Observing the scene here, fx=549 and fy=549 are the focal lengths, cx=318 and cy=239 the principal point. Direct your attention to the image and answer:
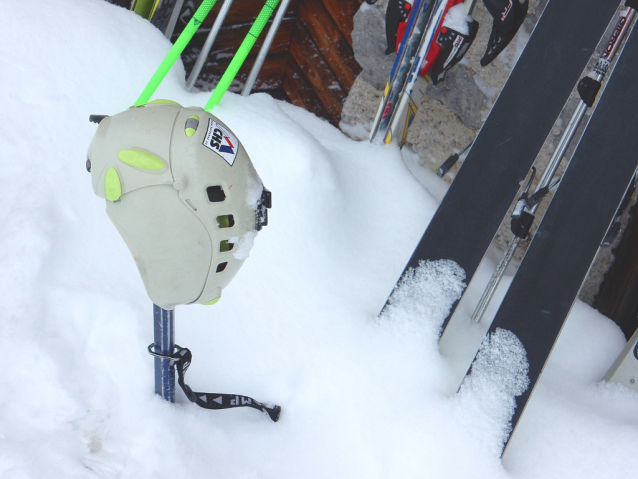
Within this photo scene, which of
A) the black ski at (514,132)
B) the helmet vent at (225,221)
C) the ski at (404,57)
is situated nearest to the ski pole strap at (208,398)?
the helmet vent at (225,221)

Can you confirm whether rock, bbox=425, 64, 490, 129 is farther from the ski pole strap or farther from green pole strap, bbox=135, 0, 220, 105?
the ski pole strap

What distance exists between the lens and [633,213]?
177 centimetres

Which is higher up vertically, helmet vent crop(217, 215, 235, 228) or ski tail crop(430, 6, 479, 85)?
ski tail crop(430, 6, 479, 85)

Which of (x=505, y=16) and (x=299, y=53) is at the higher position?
(x=505, y=16)

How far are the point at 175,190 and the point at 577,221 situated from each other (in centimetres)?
93

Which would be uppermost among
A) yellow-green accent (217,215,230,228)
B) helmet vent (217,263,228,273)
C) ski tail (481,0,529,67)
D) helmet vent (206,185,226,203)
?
ski tail (481,0,529,67)

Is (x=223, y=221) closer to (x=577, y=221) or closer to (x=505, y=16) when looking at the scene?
(x=577, y=221)

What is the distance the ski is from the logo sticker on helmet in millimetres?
1007

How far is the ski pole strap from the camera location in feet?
3.48

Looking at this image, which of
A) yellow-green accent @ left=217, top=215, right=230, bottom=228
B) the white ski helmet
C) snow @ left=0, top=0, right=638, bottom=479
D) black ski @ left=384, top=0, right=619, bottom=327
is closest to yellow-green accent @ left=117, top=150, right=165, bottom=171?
the white ski helmet

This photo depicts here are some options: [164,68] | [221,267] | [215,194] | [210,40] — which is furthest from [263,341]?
[210,40]

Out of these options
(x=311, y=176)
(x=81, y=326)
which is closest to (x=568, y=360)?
(x=311, y=176)

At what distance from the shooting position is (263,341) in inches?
52.1

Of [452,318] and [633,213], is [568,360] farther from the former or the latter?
[633,213]
